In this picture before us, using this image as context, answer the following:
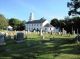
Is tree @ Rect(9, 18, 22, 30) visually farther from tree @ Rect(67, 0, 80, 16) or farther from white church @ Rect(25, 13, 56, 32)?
tree @ Rect(67, 0, 80, 16)

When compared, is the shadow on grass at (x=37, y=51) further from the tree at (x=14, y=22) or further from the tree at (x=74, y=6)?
the tree at (x=14, y=22)

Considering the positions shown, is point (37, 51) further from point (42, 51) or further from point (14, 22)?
point (14, 22)

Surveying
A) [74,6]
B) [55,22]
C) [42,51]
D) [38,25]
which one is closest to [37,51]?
[42,51]

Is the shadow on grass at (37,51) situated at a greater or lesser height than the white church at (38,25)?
lesser

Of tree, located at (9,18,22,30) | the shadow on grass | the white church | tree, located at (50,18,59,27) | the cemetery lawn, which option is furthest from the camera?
tree, located at (9,18,22,30)

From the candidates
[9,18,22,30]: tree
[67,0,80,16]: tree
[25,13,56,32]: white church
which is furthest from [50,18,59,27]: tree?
[67,0,80,16]: tree

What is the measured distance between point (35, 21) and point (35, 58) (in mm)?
111081

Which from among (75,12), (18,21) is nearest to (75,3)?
(75,12)

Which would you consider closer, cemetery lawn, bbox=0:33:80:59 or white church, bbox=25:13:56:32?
cemetery lawn, bbox=0:33:80:59

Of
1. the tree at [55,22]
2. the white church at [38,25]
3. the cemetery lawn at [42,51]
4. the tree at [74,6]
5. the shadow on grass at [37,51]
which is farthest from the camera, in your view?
the white church at [38,25]

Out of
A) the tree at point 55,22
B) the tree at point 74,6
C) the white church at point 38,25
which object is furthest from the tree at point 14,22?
the tree at point 74,6

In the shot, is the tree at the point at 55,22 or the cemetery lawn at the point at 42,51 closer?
the cemetery lawn at the point at 42,51

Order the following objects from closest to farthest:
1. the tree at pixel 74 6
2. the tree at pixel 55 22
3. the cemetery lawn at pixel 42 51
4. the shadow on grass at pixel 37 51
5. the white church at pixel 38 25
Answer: the cemetery lawn at pixel 42 51
the shadow on grass at pixel 37 51
the tree at pixel 74 6
the tree at pixel 55 22
the white church at pixel 38 25

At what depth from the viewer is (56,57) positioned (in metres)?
15.0
